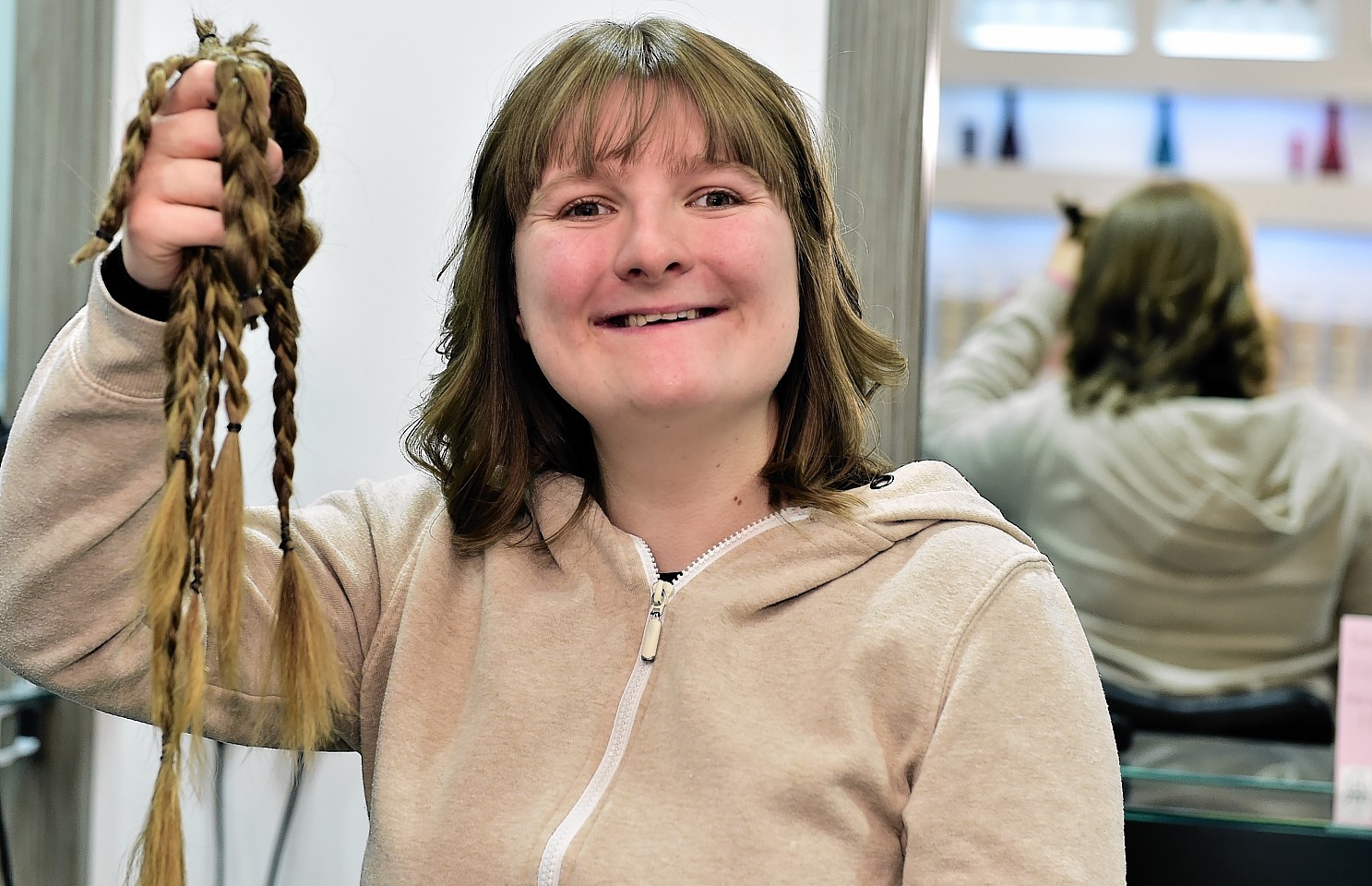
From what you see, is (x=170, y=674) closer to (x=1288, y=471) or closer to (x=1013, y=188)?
(x=1013, y=188)

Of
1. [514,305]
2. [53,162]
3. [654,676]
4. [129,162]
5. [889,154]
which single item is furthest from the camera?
[53,162]

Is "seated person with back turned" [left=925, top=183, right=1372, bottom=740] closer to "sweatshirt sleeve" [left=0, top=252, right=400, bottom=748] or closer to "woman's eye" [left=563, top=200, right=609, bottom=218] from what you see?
"woman's eye" [left=563, top=200, right=609, bottom=218]

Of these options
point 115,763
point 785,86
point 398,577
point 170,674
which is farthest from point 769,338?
point 115,763

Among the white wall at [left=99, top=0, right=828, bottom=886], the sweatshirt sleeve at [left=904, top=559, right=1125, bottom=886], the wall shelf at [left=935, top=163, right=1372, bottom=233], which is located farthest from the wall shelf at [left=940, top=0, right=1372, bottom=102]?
the sweatshirt sleeve at [left=904, top=559, right=1125, bottom=886]

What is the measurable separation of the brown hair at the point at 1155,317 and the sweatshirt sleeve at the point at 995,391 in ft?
0.17

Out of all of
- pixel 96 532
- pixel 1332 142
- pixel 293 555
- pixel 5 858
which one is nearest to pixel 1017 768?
pixel 293 555

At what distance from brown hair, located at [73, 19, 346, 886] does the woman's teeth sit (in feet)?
1.00

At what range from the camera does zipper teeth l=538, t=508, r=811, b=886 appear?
108 centimetres

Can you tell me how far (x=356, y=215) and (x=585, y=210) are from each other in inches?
26.3

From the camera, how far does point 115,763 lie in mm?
1837

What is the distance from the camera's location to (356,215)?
1.77 metres

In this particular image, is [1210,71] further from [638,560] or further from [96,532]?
[96,532]

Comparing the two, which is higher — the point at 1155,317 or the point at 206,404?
the point at 1155,317

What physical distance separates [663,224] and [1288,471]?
1105 mm
